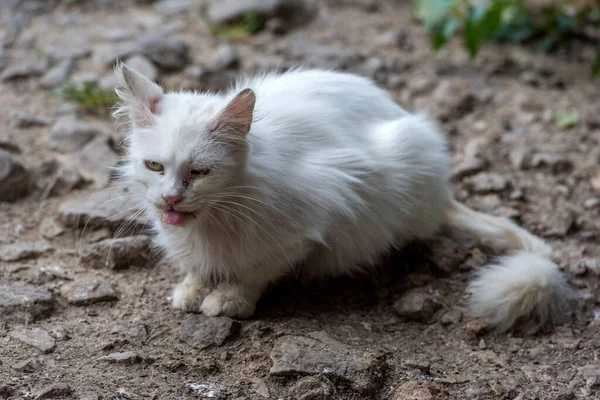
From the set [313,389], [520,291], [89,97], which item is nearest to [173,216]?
[313,389]

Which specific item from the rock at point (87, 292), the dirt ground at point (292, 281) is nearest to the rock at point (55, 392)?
the dirt ground at point (292, 281)

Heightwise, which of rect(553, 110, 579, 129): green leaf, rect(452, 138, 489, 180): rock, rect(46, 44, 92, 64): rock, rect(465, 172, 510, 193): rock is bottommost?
rect(465, 172, 510, 193): rock

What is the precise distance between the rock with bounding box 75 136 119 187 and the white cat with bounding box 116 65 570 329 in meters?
A: 0.78

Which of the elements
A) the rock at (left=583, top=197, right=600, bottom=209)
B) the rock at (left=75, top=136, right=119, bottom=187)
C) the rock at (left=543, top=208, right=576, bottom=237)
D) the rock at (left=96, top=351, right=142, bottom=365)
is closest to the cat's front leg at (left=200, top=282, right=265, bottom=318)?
the rock at (left=96, top=351, right=142, bottom=365)

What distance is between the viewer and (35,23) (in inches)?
208

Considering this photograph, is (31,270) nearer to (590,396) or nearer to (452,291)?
(452,291)

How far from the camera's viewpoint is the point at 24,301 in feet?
9.44

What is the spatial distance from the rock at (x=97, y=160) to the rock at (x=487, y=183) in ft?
6.47

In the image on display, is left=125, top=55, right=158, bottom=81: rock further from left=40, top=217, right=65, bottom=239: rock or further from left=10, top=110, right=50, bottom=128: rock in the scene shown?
left=40, top=217, right=65, bottom=239: rock

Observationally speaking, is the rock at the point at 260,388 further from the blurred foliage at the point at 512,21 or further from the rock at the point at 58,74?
the blurred foliage at the point at 512,21

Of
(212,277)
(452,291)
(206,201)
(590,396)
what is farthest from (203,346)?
(590,396)

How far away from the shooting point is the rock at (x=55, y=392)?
2.39 meters

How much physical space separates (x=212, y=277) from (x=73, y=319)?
1.96 feet

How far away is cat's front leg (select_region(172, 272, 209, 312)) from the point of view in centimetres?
303
